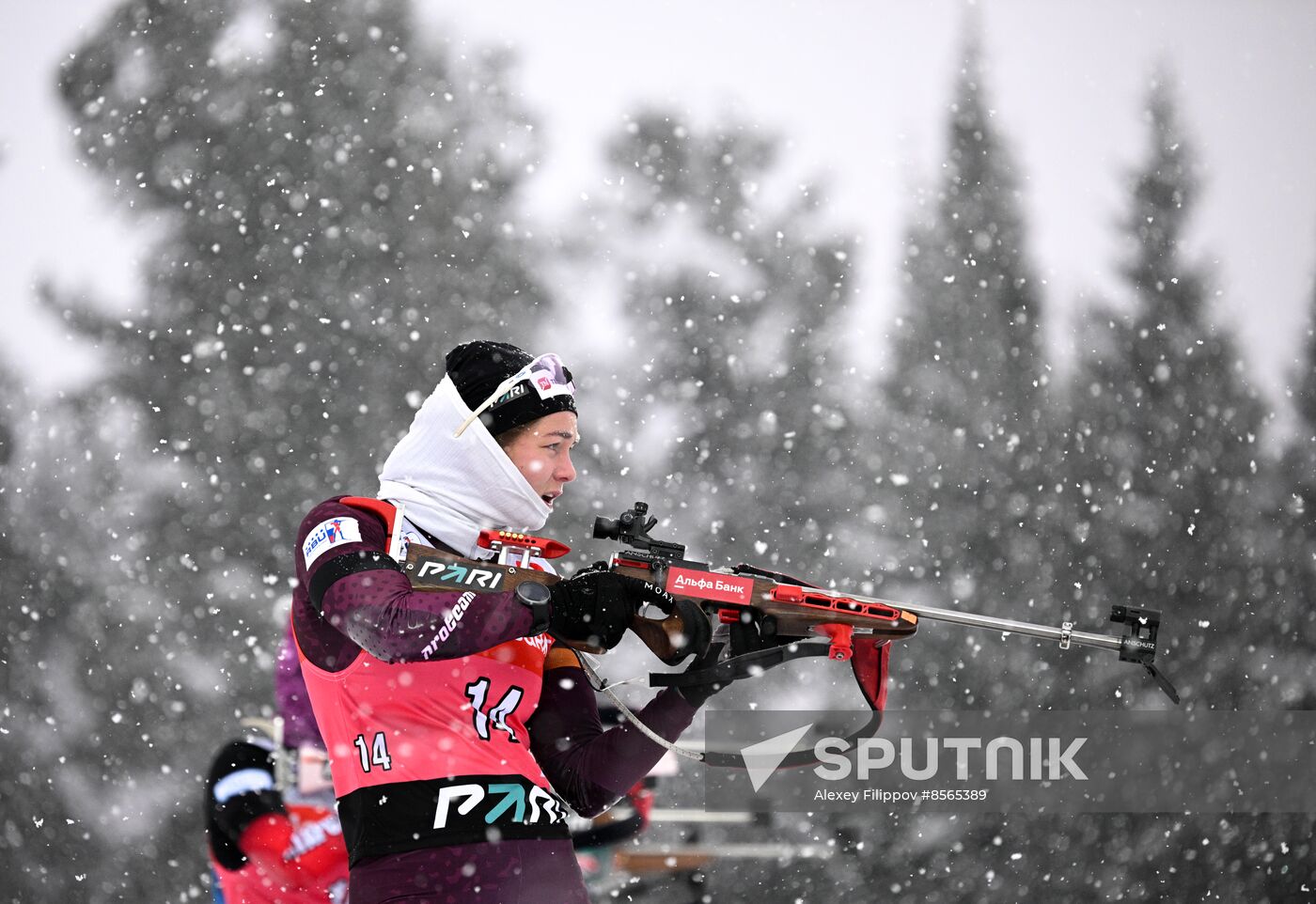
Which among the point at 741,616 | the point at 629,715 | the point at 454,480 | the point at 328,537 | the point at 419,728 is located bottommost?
the point at 419,728

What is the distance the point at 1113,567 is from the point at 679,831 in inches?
269

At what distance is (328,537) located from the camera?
212cm

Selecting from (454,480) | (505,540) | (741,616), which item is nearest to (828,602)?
(741,616)

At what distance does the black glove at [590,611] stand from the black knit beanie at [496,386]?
1.13 feet

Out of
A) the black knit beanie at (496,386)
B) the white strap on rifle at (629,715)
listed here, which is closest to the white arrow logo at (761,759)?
the white strap on rifle at (629,715)

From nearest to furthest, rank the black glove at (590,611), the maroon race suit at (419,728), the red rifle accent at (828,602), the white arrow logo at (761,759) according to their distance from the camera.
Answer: the maroon race suit at (419,728) → the black glove at (590,611) → the red rifle accent at (828,602) → the white arrow logo at (761,759)

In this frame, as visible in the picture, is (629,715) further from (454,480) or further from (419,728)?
(454,480)

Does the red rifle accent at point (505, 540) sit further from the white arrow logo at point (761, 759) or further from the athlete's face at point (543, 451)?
the white arrow logo at point (761, 759)

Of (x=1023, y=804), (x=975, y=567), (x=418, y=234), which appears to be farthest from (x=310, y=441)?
(x=1023, y=804)

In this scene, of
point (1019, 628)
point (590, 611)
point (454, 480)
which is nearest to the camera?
point (590, 611)

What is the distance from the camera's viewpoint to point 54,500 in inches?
558

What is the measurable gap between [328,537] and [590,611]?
1.53 feet

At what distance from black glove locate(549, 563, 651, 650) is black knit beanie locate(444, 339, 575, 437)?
13.5 inches

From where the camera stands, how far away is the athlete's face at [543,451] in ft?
8.00
